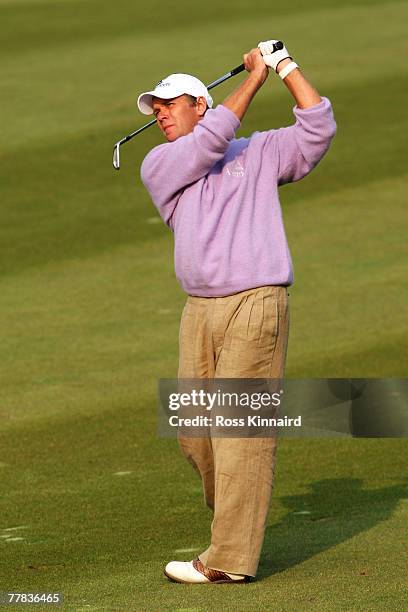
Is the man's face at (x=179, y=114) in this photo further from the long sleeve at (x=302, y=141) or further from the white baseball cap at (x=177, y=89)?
the long sleeve at (x=302, y=141)

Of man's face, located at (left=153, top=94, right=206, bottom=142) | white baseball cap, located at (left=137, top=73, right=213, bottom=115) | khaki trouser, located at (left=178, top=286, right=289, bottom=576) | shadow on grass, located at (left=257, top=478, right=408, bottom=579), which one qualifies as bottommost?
shadow on grass, located at (left=257, top=478, right=408, bottom=579)

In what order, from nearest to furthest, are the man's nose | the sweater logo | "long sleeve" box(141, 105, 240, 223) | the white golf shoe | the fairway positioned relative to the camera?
"long sleeve" box(141, 105, 240, 223), the sweater logo, the white golf shoe, the man's nose, the fairway

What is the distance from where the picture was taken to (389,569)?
6383mm

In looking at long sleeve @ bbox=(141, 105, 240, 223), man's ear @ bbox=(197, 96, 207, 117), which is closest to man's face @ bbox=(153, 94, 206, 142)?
man's ear @ bbox=(197, 96, 207, 117)

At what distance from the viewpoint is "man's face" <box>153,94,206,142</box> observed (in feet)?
21.0

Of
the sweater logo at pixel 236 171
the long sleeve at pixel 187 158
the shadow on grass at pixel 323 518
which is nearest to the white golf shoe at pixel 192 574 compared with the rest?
the shadow on grass at pixel 323 518

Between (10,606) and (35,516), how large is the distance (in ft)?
6.41

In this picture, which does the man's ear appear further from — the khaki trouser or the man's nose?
the khaki trouser

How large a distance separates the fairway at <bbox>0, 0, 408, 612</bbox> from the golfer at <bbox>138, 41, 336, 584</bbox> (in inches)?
11.4

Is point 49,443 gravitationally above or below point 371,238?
below

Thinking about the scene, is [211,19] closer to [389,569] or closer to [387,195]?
[387,195]

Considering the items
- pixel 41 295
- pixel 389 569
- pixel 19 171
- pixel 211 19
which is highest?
pixel 211 19

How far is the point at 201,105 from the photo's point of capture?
642 cm

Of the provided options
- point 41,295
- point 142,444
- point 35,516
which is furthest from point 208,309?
point 41,295
